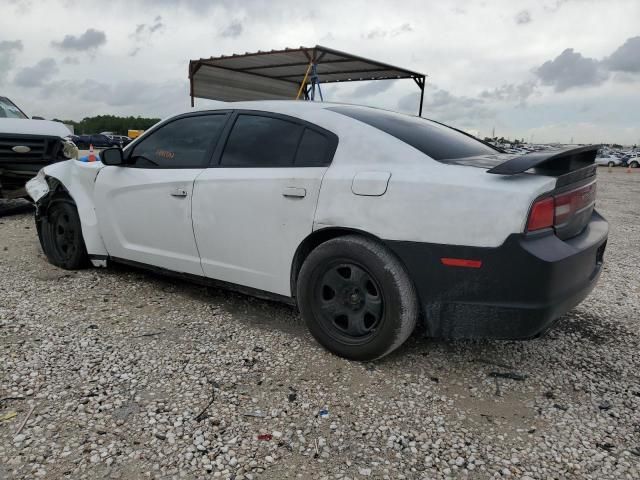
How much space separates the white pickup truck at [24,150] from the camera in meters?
6.68

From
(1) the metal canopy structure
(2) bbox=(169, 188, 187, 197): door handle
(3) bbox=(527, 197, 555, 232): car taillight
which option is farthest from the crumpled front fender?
(1) the metal canopy structure

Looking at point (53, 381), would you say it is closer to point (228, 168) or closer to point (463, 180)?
point (228, 168)

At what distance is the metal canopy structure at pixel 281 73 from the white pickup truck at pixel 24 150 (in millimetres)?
5260

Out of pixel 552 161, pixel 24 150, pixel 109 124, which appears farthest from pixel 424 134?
pixel 109 124

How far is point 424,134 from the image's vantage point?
117 inches

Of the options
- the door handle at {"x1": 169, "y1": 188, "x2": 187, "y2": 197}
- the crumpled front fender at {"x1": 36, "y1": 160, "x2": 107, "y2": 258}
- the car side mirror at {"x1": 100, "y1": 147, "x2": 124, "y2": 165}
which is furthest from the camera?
the crumpled front fender at {"x1": 36, "y1": 160, "x2": 107, "y2": 258}

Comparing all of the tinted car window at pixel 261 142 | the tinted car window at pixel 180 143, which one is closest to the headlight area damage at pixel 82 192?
the tinted car window at pixel 180 143

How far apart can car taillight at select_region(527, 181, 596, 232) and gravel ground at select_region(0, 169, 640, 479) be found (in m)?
0.90

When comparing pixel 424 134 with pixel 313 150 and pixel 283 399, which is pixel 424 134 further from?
pixel 283 399

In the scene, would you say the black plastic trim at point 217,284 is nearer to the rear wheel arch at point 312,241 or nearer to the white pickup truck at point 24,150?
the rear wheel arch at point 312,241

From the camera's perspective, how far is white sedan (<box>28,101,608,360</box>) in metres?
2.30

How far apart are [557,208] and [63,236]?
4020 mm

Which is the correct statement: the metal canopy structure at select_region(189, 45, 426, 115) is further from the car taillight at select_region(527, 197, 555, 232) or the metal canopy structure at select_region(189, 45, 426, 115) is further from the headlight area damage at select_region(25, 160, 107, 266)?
the car taillight at select_region(527, 197, 555, 232)

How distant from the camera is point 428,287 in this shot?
97.2 inches
